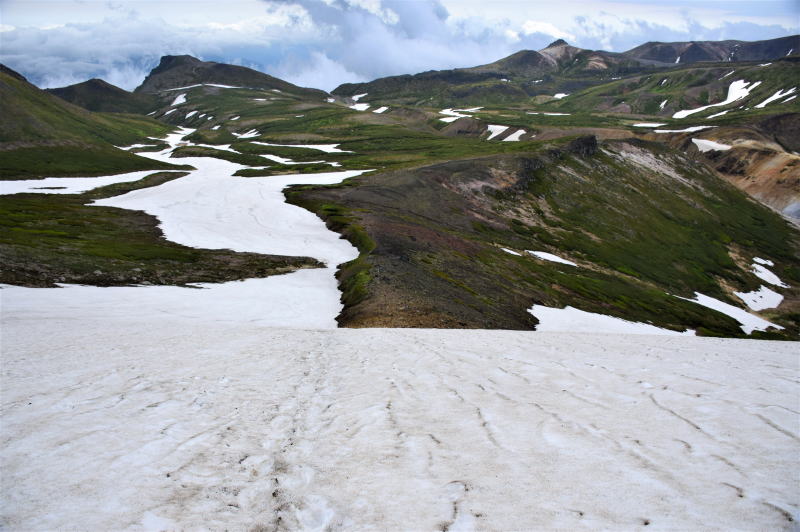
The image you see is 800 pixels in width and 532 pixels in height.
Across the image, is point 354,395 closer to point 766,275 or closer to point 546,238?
point 546,238

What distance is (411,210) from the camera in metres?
92.4

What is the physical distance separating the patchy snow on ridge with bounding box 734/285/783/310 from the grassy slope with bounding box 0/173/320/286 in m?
98.9

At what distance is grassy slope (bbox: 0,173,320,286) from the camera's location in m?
38.8

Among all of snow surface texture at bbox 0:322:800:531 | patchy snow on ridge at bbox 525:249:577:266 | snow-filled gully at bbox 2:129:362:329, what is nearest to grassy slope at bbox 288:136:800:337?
patchy snow on ridge at bbox 525:249:577:266

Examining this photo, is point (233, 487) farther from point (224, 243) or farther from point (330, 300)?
point (224, 243)

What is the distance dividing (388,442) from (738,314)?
104 metres

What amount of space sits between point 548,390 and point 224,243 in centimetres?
5664

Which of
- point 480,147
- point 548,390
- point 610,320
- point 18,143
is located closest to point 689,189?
point 480,147

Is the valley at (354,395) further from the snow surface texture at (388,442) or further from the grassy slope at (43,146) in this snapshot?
the grassy slope at (43,146)

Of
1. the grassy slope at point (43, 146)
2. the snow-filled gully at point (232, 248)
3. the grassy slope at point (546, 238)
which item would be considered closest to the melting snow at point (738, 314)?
the grassy slope at point (546, 238)

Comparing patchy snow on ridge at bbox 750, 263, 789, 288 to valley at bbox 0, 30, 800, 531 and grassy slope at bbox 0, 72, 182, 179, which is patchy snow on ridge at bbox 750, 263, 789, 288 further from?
grassy slope at bbox 0, 72, 182, 179

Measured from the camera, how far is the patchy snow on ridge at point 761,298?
10206 cm

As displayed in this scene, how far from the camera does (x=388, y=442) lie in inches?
408

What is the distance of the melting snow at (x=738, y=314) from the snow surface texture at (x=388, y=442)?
81.5 metres
